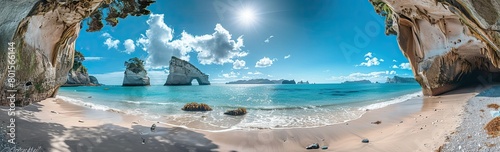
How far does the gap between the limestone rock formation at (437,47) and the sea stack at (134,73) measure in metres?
85.6

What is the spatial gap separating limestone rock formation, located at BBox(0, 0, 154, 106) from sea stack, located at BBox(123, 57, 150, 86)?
254 ft

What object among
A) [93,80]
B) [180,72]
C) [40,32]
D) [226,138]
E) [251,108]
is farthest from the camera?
[93,80]

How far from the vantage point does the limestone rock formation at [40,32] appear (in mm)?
5828

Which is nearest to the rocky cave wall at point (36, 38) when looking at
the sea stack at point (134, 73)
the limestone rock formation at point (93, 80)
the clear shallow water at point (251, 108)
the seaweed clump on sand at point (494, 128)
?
the clear shallow water at point (251, 108)

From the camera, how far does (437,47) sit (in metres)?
13.7

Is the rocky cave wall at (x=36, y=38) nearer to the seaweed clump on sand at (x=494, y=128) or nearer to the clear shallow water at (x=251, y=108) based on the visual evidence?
the clear shallow water at (x=251, y=108)

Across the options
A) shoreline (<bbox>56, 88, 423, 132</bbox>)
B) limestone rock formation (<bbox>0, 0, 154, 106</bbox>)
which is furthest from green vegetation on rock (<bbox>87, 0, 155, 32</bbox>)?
shoreline (<bbox>56, 88, 423, 132</bbox>)

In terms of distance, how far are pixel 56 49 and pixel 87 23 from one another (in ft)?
6.60

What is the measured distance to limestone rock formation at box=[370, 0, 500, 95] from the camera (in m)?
11.0

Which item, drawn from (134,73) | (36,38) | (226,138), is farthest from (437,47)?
(134,73)

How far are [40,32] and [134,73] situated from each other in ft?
273

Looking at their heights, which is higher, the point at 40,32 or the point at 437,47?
the point at 40,32

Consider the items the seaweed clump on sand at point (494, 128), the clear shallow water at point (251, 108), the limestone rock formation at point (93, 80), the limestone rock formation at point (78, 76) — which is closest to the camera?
the seaweed clump on sand at point (494, 128)

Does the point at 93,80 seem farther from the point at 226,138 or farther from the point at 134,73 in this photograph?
the point at 226,138
